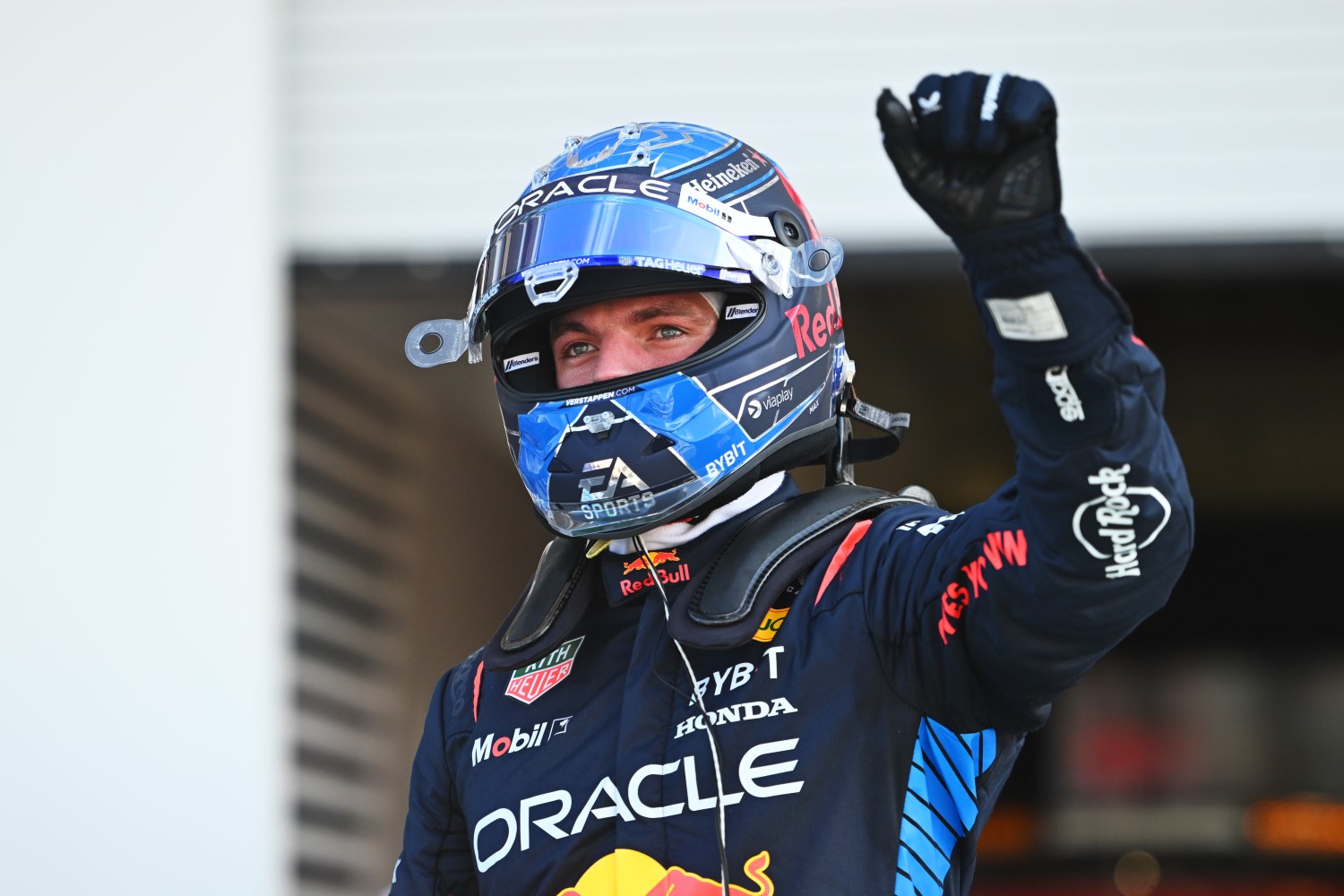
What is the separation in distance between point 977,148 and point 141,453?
3770 mm

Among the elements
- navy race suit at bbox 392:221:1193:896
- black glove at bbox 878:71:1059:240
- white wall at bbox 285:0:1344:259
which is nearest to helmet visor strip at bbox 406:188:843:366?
navy race suit at bbox 392:221:1193:896

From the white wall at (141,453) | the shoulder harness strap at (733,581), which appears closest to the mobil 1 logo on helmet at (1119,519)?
the shoulder harness strap at (733,581)

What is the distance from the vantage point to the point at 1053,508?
1.50m

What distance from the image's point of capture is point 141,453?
474 centimetres

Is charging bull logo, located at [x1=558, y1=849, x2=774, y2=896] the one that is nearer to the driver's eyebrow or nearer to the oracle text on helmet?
the driver's eyebrow

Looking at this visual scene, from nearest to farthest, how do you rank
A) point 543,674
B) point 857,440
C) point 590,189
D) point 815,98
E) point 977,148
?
point 977,148 < point 543,674 < point 590,189 < point 857,440 < point 815,98

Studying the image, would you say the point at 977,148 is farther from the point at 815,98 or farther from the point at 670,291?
the point at 815,98

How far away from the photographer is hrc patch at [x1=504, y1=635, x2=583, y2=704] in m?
2.04

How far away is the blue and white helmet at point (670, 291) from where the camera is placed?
6.76 feet

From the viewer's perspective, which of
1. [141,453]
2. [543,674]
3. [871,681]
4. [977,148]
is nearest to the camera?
[977,148]

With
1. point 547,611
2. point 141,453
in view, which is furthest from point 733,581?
point 141,453

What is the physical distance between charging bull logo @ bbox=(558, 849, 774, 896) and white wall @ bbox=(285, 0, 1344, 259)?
10.6ft

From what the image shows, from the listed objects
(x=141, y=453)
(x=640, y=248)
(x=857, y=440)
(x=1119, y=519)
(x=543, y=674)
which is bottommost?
(x=141, y=453)

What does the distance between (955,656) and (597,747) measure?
0.47 metres
